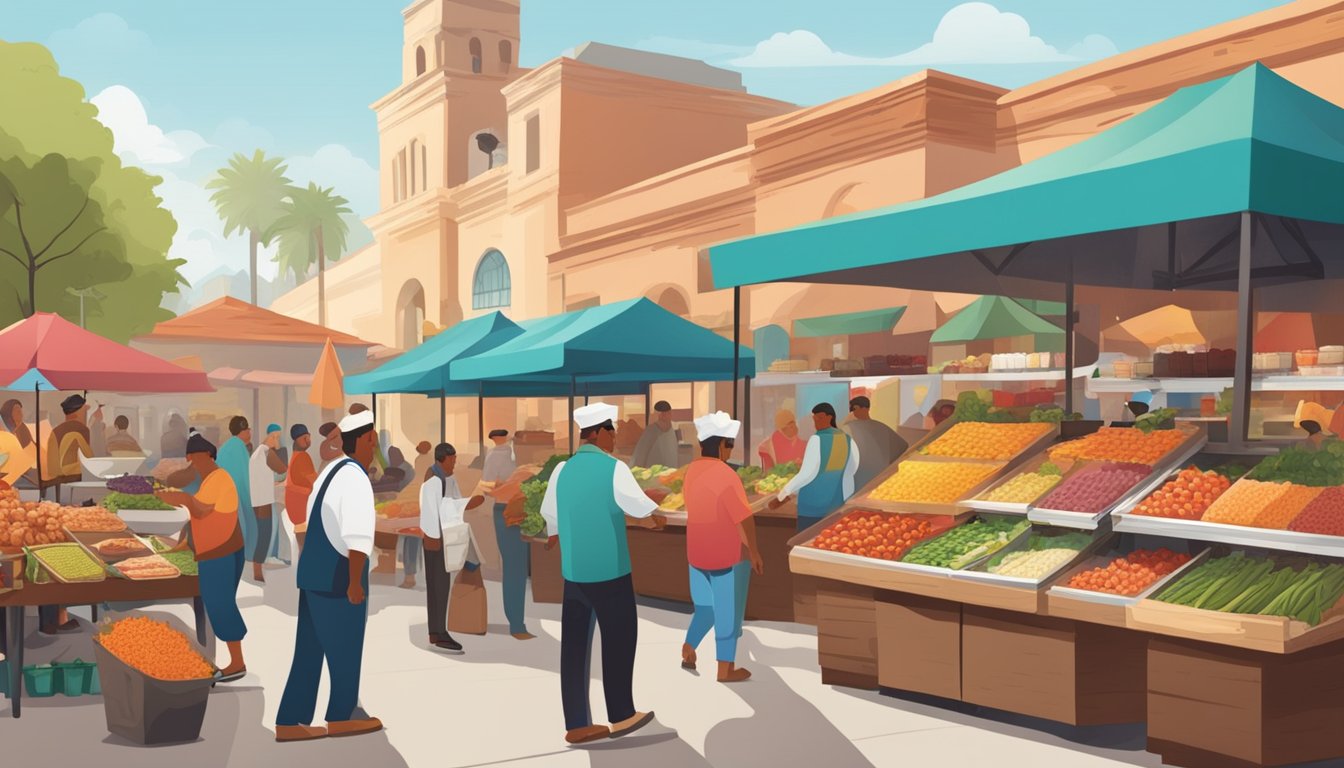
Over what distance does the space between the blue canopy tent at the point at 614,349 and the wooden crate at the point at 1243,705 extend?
5.78 meters

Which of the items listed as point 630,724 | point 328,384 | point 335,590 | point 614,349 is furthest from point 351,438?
point 328,384

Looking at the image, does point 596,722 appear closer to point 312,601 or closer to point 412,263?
point 312,601

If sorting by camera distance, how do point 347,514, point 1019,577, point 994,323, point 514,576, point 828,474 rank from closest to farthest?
1. point 347,514
2. point 1019,577
3. point 828,474
4. point 514,576
5. point 994,323

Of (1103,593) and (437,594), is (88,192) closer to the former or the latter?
(437,594)

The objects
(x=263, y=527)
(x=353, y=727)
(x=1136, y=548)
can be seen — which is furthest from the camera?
(x=263, y=527)

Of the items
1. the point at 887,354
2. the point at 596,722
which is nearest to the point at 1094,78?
the point at 887,354

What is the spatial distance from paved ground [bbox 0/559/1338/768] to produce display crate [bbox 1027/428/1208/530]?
3.90ft

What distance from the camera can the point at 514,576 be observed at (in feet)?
31.7

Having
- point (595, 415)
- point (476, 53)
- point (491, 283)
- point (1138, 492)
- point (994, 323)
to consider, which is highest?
point (476, 53)

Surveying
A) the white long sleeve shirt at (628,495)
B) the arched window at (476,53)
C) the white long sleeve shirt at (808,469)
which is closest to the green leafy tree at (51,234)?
the arched window at (476,53)

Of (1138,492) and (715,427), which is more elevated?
(715,427)

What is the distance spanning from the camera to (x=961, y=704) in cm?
712

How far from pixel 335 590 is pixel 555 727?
152cm

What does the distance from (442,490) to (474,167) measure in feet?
117
